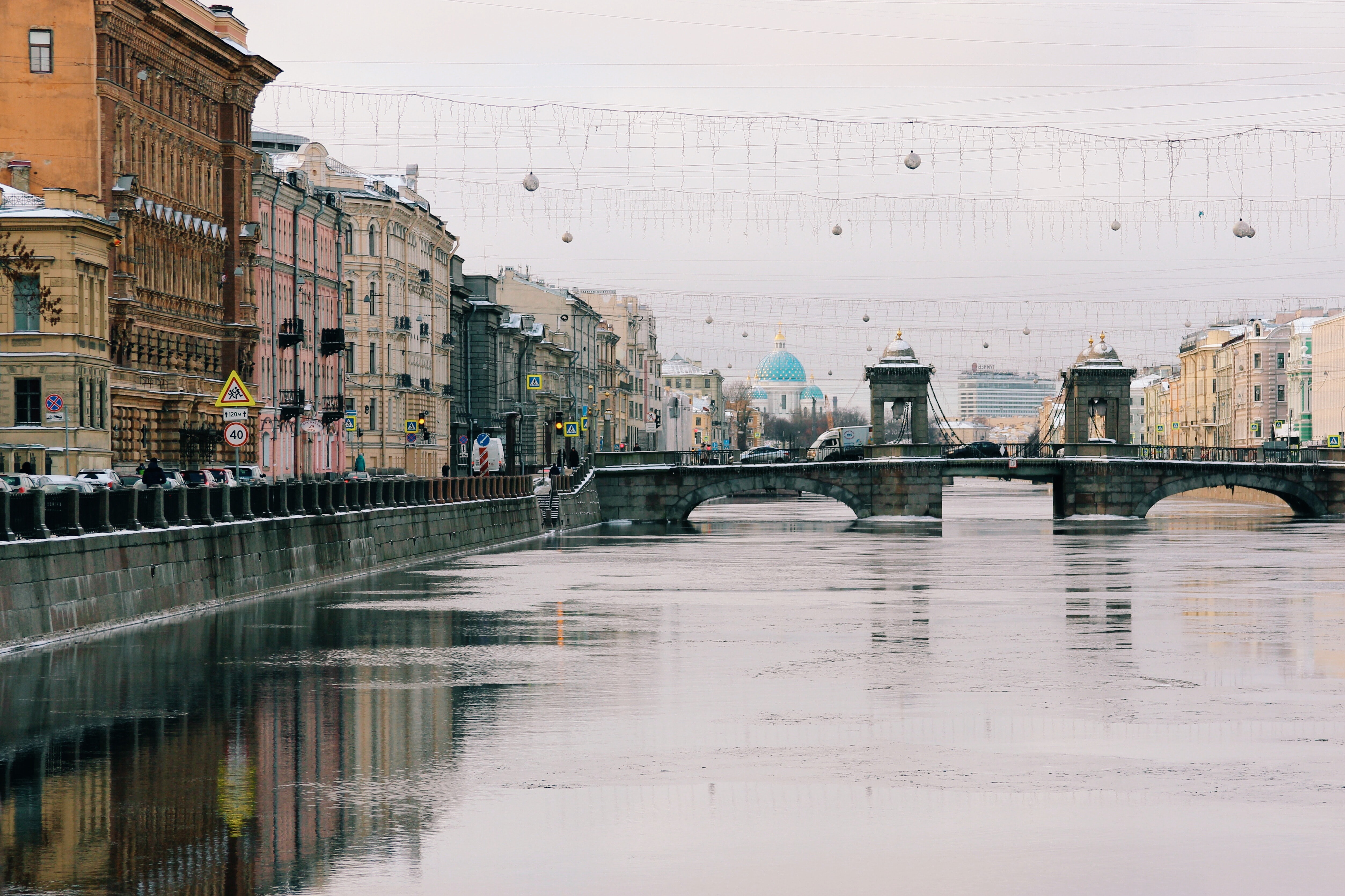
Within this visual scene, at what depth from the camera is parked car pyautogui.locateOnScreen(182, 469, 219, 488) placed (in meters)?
51.1

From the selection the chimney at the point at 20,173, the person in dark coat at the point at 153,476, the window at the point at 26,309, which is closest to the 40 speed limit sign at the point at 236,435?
the person in dark coat at the point at 153,476

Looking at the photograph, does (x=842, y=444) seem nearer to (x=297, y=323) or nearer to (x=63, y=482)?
(x=297, y=323)

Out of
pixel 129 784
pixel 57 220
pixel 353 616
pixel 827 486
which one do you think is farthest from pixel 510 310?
pixel 129 784

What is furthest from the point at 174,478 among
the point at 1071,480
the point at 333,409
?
the point at 1071,480

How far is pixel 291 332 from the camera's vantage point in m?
86.4

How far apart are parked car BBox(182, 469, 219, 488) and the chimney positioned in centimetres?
1330

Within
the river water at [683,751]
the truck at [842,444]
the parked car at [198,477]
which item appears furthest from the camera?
the truck at [842,444]

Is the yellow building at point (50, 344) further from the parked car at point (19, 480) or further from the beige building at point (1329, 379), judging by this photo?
the beige building at point (1329, 379)

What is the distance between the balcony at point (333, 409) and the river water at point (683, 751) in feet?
174

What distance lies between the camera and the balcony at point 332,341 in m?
87.9

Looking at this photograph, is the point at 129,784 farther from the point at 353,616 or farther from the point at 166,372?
the point at 166,372

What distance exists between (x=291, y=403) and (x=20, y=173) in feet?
78.5

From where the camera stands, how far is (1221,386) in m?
189

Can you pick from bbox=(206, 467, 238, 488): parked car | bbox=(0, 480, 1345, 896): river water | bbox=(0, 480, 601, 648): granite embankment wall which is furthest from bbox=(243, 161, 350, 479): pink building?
bbox=(0, 480, 1345, 896): river water
